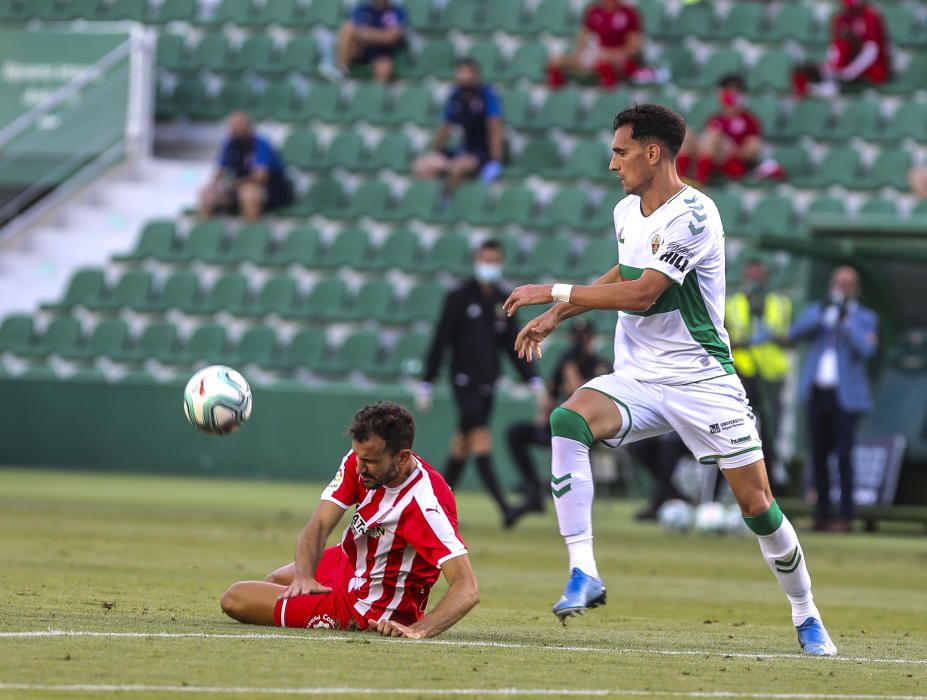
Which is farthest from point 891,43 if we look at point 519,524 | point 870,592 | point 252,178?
point 870,592

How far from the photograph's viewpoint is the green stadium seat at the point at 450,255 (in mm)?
21297

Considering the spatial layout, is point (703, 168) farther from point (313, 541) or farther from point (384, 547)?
point (313, 541)

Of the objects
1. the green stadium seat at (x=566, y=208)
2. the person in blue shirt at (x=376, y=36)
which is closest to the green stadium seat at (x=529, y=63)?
the person in blue shirt at (x=376, y=36)

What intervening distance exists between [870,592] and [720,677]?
4762 millimetres

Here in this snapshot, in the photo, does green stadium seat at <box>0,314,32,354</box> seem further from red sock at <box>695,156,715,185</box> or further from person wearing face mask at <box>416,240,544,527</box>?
person wearing face mask at <box>416,240,544,527</box>

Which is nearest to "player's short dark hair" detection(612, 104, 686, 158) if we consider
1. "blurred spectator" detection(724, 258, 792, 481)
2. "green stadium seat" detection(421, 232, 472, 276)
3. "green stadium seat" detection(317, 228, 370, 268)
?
"blurred spectator" detection(724, 258, 792, 481)

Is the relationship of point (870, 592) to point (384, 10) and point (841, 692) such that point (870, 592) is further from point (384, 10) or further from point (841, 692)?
point (384, 10)

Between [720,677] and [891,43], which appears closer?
[720,677]

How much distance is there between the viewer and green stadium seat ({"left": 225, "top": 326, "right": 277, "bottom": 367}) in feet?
69.9

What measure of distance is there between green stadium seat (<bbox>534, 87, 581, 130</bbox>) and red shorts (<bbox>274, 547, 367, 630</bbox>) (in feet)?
52.7

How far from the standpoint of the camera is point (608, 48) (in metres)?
22.9

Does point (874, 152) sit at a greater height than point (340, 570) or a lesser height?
greater

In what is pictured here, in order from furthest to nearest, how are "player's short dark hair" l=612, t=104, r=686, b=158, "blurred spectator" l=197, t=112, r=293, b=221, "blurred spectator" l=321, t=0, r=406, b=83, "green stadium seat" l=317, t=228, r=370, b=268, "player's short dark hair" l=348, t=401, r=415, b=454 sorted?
"blurred spectator" l=321, t=0, r=406, b=83 → "blurred spectator" l=197, t=112, r=293, b=221 → "green stadium seat" l=317, t=228, r=370, b=268 → "player's short dark hair" l=612, t=104, r=686, b=158 → "player's short dark hair" l=348, t=401, r=415, b=454

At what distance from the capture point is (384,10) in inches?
944
